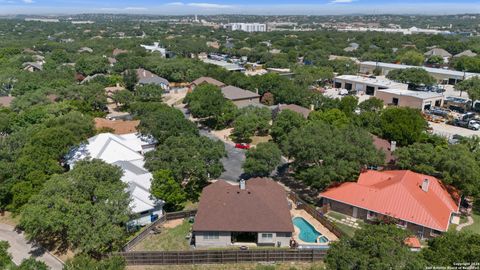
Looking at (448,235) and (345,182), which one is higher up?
(448,235)

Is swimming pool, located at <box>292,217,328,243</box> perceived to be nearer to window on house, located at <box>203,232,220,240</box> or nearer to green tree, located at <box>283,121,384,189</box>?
green tree, located at <box>283,121,384,189</box>

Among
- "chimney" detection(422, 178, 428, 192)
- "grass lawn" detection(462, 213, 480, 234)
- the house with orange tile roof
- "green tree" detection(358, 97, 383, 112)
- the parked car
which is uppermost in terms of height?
"green tree" detection(358, 97, 383, 112)

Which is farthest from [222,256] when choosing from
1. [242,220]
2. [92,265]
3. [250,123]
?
[250,123]

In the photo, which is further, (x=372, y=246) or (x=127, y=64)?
(x=127, y=64)

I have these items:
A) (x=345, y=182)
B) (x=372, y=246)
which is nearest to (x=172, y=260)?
(x=372, y=246)

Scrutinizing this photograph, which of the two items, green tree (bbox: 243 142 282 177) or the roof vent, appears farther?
green tree (bbox: 243 142 282 177)

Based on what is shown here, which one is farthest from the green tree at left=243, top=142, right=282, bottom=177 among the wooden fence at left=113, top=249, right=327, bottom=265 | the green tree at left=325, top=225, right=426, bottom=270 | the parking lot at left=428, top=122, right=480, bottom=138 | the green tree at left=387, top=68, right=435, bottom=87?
the green tree at left=387, top=68, right=435, bottom=87

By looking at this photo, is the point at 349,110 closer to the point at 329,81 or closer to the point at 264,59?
the point at 329,81
